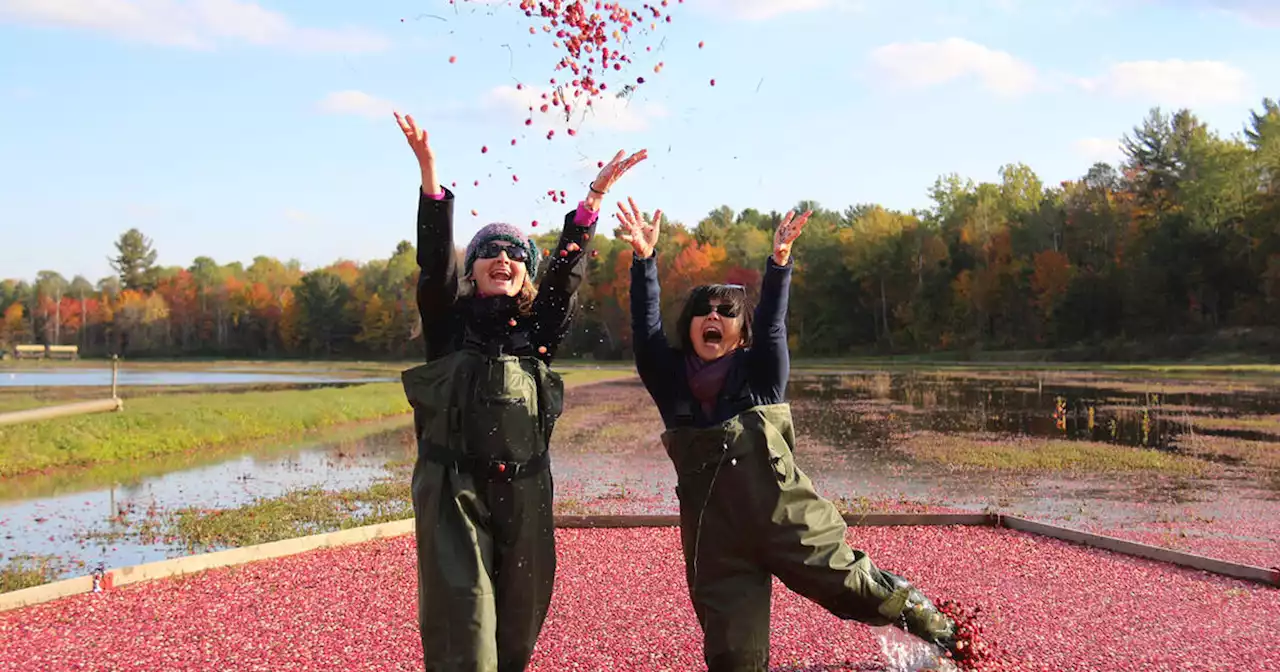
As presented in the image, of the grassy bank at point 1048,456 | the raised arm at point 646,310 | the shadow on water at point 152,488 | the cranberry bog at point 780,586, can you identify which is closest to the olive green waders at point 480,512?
the raised arm at point 646,310

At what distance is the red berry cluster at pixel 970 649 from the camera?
5.17 meters

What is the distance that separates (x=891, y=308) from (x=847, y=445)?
61.8 meters

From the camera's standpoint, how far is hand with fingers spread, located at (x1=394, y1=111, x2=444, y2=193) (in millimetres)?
4031

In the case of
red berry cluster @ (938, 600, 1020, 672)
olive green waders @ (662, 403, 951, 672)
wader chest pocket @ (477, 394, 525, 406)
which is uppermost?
wader chest pocket @ (477, 394, 525, 406)

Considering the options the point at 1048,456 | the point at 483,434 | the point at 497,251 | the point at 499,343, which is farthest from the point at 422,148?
the point at 1048,456

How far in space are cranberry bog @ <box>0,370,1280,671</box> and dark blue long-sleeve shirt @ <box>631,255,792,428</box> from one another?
1942mm

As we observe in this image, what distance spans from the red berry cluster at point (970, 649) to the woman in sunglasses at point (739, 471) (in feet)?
2.24

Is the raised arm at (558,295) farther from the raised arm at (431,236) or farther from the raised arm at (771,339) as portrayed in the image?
the raised arm at (771,339)

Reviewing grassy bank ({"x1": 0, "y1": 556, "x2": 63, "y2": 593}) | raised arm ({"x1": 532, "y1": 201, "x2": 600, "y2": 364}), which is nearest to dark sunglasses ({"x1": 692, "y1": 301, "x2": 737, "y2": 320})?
raised arm ({"x1": 532, "y1": 201, "x2": 600, "y2": 364})

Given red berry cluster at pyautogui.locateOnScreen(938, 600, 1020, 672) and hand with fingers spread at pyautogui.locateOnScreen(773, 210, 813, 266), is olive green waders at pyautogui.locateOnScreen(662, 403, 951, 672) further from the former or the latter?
red berry cluster at pyautogui.locateOnScreen(938, 600, 1020, 672)

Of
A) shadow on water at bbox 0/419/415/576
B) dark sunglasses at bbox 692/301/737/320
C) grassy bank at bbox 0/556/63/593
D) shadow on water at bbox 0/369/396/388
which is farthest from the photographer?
shadow on water at bbox 0/369/396/388

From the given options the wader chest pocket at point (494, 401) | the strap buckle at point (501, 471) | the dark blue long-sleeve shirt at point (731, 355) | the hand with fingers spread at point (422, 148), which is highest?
the hand with fingers spread at point (422, 148)

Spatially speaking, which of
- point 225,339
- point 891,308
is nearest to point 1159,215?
point 891,308

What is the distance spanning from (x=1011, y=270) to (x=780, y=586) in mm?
65176
